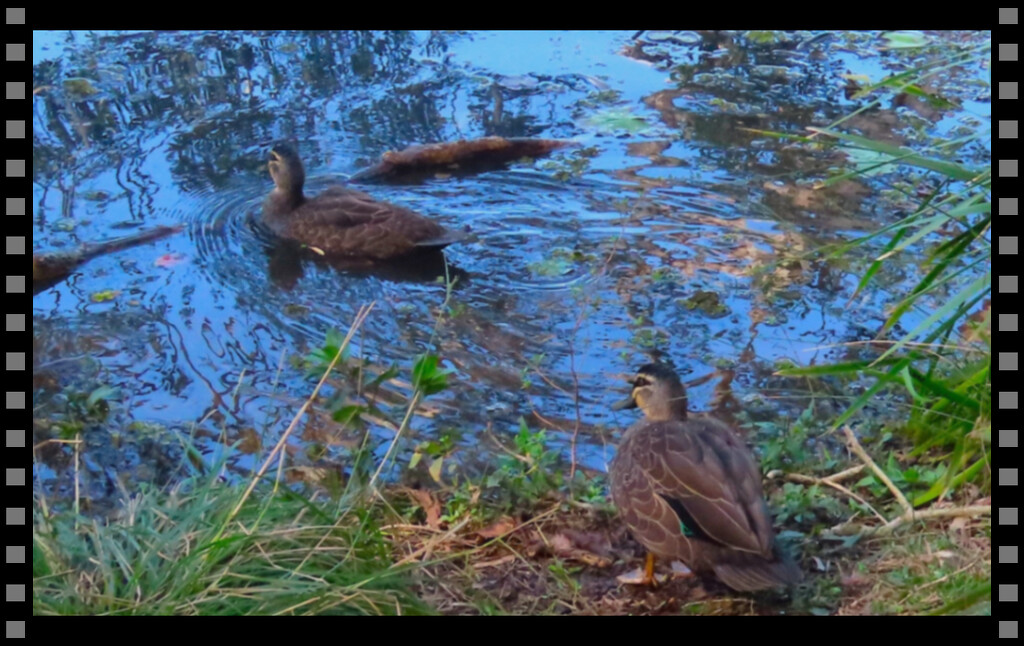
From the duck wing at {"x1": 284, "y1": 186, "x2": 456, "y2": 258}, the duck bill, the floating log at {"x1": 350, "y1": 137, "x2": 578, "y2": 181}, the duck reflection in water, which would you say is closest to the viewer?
the duck bill

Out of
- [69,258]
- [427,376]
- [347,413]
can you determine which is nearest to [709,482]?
[427,376]

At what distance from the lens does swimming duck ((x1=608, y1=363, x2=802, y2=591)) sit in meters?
3.78

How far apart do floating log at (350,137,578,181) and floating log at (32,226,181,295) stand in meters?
1.55

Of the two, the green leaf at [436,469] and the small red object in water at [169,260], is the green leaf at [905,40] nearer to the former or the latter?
the small red object in water at [169,260]

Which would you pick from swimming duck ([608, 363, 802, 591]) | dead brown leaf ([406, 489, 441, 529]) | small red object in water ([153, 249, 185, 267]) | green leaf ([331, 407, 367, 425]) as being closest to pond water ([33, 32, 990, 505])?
small red object in water ([153, 249, 185, 267])

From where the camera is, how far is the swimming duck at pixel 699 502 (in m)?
3.78

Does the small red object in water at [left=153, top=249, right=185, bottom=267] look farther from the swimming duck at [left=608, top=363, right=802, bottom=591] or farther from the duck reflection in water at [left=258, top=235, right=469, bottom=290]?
the swimming duck at [left=608, top=363, right=802, bottom=591]

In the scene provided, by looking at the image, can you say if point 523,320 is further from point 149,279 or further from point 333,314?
point 149,279

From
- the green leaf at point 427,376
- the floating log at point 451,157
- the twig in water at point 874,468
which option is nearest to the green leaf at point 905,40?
the floating log at point 451,157

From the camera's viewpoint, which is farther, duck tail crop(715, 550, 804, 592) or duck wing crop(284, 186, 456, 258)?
duck wing crop(284, 186, 456, 258)

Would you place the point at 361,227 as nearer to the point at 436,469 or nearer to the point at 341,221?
the point at 341,221

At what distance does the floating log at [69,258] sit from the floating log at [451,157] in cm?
155

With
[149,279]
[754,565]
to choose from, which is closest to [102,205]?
[149,279]
